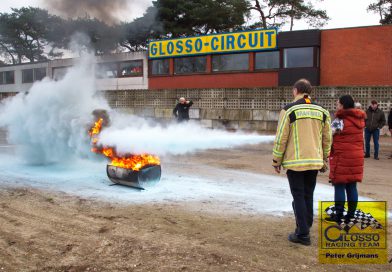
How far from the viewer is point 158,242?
178 inches

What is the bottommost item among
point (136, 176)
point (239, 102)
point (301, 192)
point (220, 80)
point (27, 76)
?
point (136, 176)

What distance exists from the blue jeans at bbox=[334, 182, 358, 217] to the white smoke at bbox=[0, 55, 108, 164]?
5.42 metres

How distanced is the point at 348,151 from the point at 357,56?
18.5 m

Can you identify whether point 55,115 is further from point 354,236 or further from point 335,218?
point 354,236

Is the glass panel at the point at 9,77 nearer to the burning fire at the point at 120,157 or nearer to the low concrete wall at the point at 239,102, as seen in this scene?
the low concrete wall at the point at 239,102

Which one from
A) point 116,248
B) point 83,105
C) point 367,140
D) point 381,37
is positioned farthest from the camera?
point 381,37

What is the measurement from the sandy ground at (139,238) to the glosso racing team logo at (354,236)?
15 centimetres

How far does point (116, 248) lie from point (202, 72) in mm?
22435

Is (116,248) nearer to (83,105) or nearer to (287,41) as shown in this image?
(83,105)

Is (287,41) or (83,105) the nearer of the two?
(83,105)

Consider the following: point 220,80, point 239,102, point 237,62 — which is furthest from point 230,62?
point 239,102

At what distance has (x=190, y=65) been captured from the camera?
87.4 ft

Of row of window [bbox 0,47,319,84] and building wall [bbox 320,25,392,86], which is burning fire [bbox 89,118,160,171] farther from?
building wall [bbox 320,25,392,86]

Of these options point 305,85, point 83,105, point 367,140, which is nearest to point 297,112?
point 305,85
